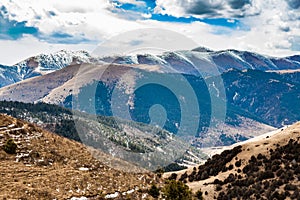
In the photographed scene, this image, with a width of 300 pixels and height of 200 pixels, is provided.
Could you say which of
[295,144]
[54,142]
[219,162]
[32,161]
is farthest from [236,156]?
[32,161]

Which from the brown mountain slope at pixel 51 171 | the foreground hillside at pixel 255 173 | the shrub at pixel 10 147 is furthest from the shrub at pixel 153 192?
the foreground hillside at pixel 255 173

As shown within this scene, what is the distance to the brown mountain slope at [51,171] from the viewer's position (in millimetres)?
50938

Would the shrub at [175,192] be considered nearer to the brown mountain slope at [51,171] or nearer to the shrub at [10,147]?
the brown mountain slope at [51,171]

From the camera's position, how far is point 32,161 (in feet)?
208

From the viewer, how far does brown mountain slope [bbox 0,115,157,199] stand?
167 feet

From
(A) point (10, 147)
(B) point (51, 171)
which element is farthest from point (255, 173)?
(A) point (10, 147)

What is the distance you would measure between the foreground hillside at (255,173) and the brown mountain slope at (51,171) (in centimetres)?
3125

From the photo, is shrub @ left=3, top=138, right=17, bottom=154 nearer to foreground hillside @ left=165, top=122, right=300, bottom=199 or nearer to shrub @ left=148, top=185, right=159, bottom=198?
shrub @ left=148, top=185, right=159, bottom=198

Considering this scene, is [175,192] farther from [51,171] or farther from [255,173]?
[255,173]

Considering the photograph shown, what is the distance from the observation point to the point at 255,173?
99750mm

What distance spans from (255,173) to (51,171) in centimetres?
6276

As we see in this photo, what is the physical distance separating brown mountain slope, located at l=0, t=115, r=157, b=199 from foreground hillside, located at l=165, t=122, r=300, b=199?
103 ft

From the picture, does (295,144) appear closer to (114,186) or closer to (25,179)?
(114,186)

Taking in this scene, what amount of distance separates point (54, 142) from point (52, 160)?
9.89 metres
